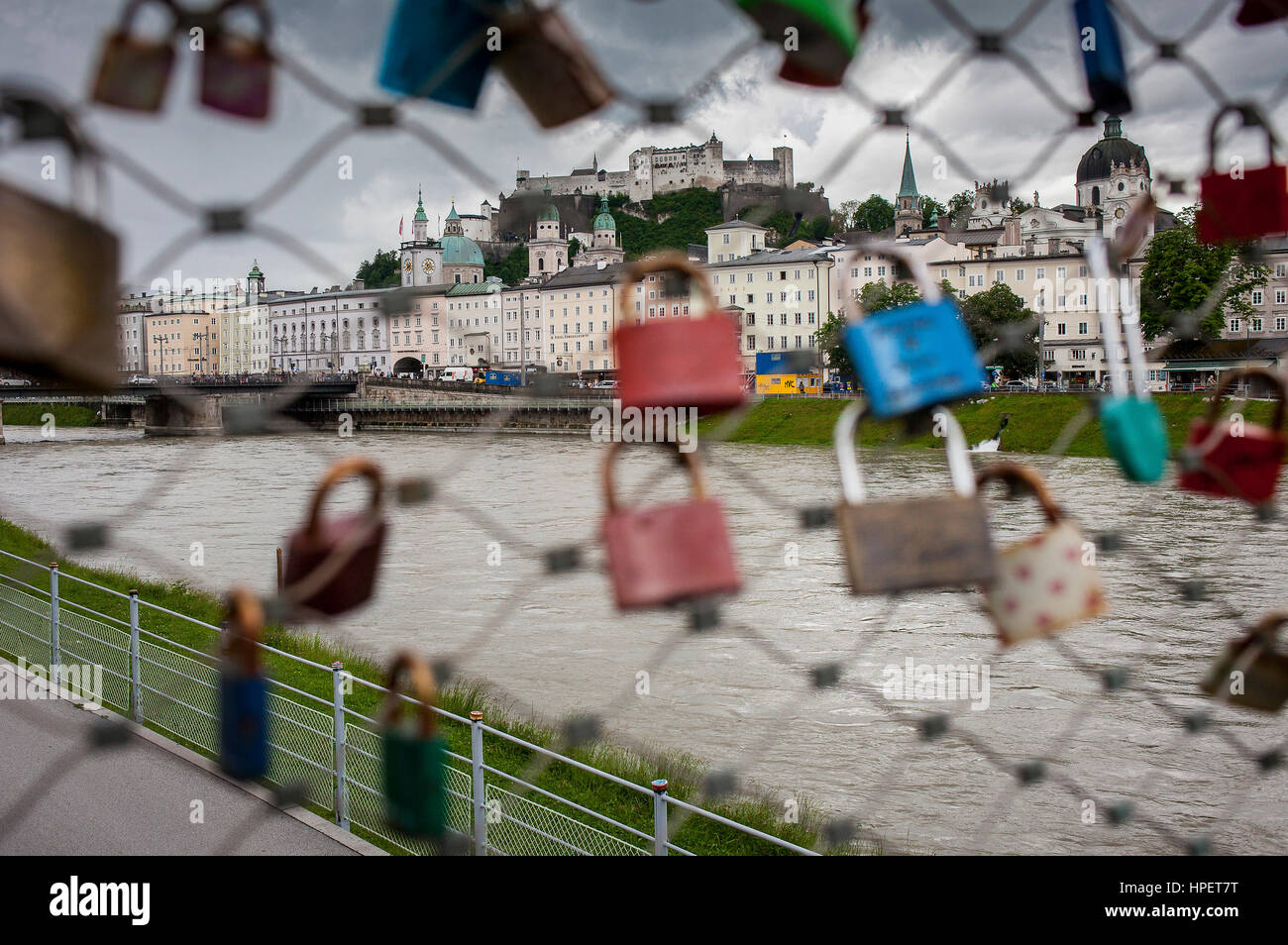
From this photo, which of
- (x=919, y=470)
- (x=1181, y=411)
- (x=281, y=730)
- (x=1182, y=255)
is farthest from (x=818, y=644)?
(x=919, y=470)

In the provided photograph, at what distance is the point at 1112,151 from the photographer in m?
1.66

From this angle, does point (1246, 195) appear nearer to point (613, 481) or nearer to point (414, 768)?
point (613, 481)

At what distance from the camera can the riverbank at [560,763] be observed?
522 cm

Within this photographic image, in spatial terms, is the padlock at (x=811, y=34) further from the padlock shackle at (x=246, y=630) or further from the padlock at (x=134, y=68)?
the padlock shackle at (x=246, y=630)

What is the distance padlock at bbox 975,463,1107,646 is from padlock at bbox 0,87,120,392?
54 cm

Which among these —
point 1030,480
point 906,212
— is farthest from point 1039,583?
point 906,212

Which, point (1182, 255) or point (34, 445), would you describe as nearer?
point (1182, 255)

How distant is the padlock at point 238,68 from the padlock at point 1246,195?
2.96 ft

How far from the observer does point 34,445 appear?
2434 centimetres

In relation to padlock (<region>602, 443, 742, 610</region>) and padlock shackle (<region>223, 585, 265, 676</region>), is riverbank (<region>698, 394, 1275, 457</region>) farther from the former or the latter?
padlock shackle (<region>223, 585, 265, 676</region>)

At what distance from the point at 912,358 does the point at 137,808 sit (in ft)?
17.5

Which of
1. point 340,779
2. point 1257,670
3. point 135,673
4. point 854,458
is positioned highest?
point 854,458
